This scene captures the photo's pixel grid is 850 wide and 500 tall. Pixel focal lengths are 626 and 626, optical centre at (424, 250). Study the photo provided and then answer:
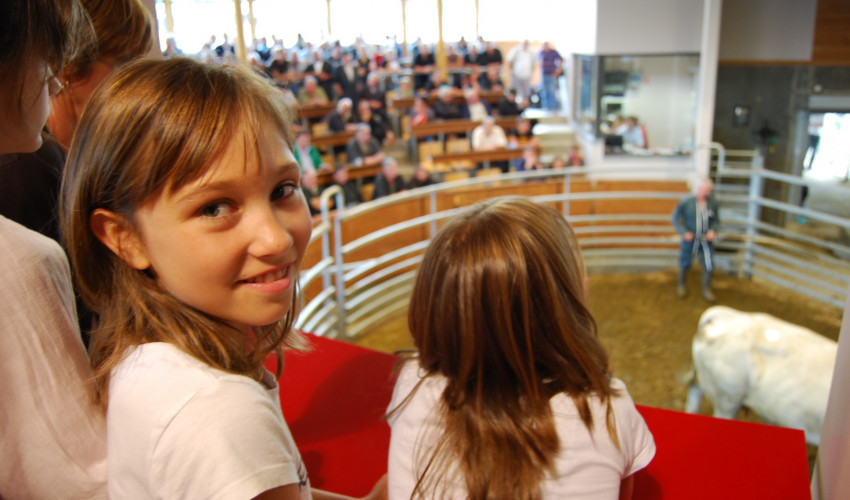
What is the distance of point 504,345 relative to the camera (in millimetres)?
901

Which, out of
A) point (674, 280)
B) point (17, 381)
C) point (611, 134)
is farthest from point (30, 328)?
point (611, 134)

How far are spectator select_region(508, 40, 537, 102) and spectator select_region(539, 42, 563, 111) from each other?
0.38 meters

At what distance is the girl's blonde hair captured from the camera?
594 millimetres

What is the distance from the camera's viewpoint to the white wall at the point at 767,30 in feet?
16.9

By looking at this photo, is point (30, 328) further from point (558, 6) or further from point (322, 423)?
point (558, 6)

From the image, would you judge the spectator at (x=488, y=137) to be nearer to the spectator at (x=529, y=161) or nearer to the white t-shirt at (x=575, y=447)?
the spectator at (x=529, y=161)

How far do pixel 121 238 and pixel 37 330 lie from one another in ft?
0.39

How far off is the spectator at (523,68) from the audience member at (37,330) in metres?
10.4

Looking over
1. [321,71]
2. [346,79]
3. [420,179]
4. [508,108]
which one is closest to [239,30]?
[420,179]

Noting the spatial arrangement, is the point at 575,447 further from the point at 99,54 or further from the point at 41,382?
the point at 99,54

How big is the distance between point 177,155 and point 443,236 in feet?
1.42

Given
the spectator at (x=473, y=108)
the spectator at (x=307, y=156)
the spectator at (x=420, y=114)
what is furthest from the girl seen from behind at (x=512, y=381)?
the spectator at (x=473, y=108)

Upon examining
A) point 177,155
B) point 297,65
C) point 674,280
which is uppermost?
point 297,65

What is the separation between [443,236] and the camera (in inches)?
36.5
